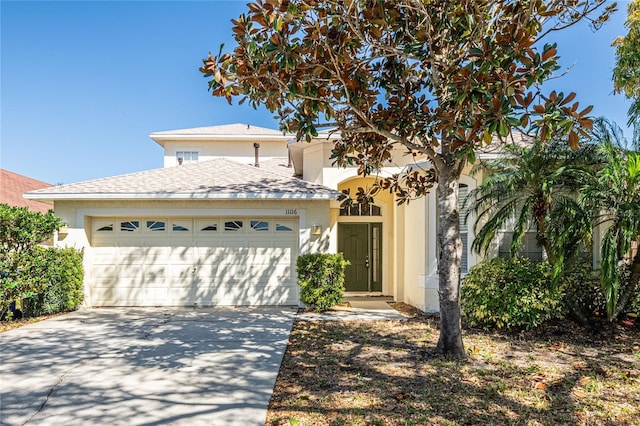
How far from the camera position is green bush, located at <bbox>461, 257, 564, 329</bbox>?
24.1ft

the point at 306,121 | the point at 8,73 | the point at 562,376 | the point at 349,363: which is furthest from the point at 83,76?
the point at 562,376

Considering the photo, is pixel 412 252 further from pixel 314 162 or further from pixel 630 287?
pixel 630 287

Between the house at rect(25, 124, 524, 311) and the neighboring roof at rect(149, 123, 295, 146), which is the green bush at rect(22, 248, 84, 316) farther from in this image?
the neighboring roof at rect(149, 123, 295, 146)

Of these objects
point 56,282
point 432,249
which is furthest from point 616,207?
point 56,282

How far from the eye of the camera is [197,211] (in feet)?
33.9

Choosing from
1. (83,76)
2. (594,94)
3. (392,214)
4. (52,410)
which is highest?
(83,76)

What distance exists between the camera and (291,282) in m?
10.6

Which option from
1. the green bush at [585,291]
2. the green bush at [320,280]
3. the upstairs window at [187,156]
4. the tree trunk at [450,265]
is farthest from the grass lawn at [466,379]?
the upstairs window at [187,156]

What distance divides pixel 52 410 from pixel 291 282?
266 inches

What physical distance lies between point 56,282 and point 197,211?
3.59 metres

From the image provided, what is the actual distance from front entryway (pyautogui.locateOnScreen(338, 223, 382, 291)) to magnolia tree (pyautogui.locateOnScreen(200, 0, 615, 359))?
6719 mm

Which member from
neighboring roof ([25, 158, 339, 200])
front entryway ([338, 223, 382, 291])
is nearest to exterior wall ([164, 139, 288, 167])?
front entryway ([338, 223, 382, 291])

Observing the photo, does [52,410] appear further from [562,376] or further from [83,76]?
[83,76]

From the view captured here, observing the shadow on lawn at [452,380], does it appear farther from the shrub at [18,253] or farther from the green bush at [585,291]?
the shrub at [18,253]
